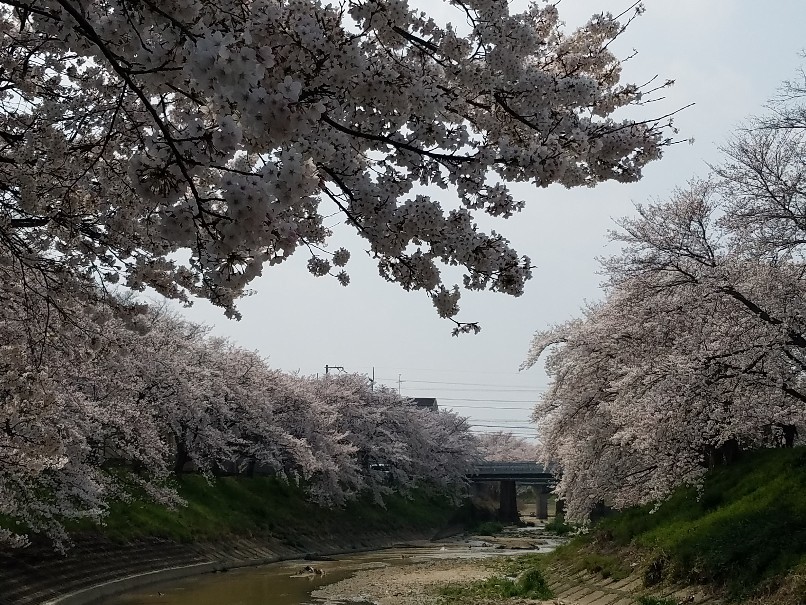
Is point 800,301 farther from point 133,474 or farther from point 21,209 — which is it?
point 133,474

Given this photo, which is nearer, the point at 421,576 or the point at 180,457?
the point at 421,576

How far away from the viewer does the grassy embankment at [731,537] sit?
10875 mm

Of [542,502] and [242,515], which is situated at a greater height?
[242,515]

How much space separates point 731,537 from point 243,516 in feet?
80.6

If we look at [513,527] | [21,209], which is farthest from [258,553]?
[513,527]

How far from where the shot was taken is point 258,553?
101ft

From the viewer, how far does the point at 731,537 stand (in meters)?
12.8

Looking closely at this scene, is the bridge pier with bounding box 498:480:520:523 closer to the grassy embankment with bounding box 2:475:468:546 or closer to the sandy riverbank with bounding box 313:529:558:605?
the grassy embankment with bounding box 2:475:468:546

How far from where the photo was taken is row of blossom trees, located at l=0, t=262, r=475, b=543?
9203 millimetres

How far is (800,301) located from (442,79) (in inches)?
369

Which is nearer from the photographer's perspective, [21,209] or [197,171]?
[197,171]

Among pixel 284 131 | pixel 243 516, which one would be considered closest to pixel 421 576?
pixel 243 516

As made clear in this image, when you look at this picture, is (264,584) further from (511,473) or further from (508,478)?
(511,473)

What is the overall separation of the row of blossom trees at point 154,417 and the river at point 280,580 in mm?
2946
